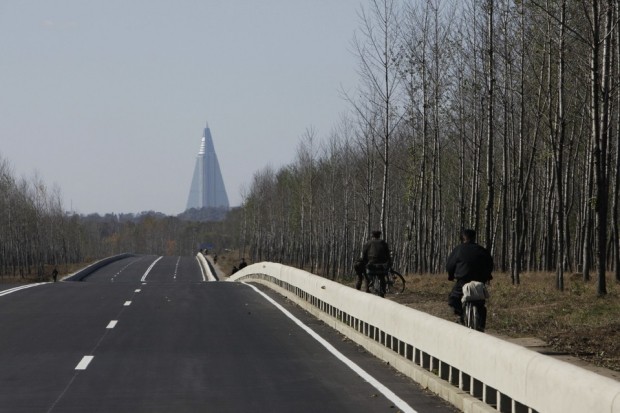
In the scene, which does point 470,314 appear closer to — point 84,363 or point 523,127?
point 84,363

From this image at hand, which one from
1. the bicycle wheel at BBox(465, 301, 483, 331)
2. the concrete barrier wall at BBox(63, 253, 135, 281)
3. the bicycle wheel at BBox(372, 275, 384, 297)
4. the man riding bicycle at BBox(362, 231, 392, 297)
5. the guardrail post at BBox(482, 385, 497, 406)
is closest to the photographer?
the guardrail post at BBox(482, 385, 497, 406)

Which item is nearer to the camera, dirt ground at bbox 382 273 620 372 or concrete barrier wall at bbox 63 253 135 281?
dirt ground at bbox 382 273 620 372

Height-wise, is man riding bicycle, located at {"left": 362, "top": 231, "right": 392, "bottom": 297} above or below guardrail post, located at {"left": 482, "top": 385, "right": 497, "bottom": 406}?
above

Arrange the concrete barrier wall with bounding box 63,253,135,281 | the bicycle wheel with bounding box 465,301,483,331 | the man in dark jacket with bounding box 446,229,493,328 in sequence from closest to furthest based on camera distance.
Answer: the bicycle wheel with bounding box 465,301,483,331, the man in dark jacket with bounding box 446,229,493,328, the concrete barrier wall with bounding box 63,253,135,281

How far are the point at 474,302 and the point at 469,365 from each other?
4707 millimetres

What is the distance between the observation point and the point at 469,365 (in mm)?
12156

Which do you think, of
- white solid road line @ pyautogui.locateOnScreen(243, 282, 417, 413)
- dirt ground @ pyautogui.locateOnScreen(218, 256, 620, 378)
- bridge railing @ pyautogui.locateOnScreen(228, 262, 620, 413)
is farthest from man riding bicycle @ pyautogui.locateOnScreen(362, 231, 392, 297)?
bridge railing @ pyautogui.locateOnScreen(228, 262, 620, 413)

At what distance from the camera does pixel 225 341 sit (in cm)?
1973

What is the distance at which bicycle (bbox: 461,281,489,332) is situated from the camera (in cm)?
1667

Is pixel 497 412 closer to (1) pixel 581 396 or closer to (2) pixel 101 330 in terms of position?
(1) pixel 581 396

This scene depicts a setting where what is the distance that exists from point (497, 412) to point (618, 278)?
20.7 meters

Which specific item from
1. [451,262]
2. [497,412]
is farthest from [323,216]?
[497,412]

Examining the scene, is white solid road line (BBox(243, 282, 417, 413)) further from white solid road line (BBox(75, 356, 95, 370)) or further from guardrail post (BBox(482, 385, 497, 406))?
white solid road line (BBox(75, 356, 95, 370))

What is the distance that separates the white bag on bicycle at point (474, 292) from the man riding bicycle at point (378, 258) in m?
10.4
